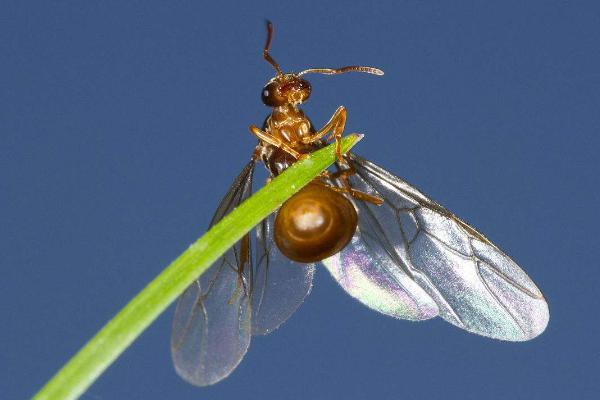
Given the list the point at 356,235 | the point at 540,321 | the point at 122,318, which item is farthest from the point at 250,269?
the point at 122,318

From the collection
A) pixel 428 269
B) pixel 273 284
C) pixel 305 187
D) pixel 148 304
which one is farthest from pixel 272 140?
pixel 148 304

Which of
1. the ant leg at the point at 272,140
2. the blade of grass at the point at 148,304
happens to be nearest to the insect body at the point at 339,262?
the ant leg at the point at 272,140

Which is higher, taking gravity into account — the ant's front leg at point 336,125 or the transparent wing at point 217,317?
the ant's front leg at point 336,125

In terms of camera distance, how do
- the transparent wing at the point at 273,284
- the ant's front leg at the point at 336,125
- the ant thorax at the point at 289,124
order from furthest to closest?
the ant thorax at the point at 289,124 → the transparent wing at the point at 273,284 → the ant's front leg at the point at 336,125

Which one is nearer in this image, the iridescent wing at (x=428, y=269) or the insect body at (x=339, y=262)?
the insect body at (x=339, y=262)

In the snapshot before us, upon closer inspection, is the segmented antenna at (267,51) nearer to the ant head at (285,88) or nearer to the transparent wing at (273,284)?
the ant head at (285,88)

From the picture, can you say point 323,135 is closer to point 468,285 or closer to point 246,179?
point 246,179

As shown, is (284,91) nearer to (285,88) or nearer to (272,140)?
(285,88)
